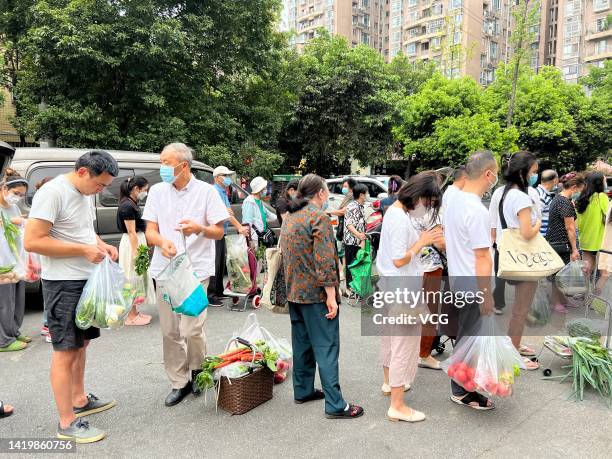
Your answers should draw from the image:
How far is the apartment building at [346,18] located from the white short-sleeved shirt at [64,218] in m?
62.1

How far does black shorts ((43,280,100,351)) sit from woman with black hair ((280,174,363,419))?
1365 mm

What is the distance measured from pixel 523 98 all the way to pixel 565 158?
409cm

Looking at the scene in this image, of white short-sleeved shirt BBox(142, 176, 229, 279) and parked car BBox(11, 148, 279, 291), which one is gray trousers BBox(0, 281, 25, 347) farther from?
white short-sleeved shirt BBox(142, 176, 229, 279)

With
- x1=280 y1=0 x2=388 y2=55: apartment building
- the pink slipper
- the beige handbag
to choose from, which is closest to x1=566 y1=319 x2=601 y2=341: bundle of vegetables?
the beige handbag

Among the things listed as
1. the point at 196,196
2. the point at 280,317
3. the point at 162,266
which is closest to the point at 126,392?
the point at 162,266

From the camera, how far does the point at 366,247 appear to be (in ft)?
20.2

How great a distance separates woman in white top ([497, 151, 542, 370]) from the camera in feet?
12.2

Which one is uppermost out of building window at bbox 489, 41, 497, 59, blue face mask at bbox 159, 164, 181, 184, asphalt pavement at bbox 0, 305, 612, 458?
building window at bbox 489, 41, 497, 59

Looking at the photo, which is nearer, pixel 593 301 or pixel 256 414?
pixel 256 414

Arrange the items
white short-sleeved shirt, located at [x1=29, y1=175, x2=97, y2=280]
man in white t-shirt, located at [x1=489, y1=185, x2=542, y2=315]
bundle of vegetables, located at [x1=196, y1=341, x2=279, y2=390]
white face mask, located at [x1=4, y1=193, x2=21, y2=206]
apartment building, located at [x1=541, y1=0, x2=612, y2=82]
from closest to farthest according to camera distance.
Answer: white short-sleeved shirt, located at [x1=29, y1=175, x2=97, y2=280]
bundle of vegetables, located at [x1=196, y1=341, x2=279, y2=390]
man in white t-shirt, located at [x1=489, y1=185, x2=542, y2=315]
white face mask, located at [x1=4, y1=193, x2=21, y2=206]
apartment building, located at [x1=541, y1=0, x2=612, y2=82]

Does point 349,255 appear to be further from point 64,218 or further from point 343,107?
point 343,107

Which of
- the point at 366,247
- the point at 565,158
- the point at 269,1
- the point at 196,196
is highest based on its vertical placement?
the point at 269,1

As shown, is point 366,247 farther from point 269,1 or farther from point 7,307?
point 269,1

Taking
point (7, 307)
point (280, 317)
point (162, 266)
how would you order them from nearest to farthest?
1. point (162, 266)
2. point (7, 307)
3. point (280, 317)
